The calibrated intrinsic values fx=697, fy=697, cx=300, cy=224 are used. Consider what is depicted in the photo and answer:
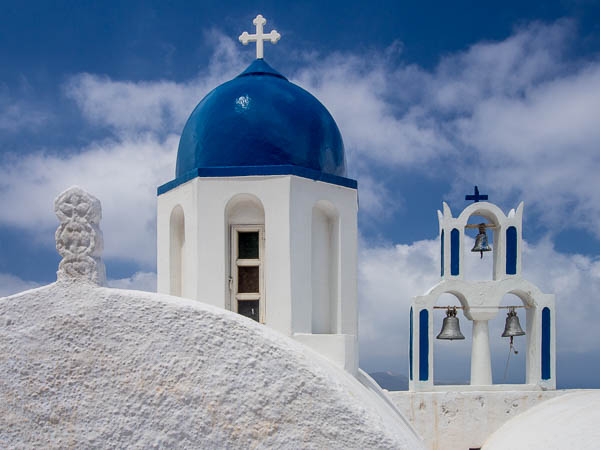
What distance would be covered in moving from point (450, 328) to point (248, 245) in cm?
437

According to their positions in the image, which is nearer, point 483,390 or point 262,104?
point 262,104

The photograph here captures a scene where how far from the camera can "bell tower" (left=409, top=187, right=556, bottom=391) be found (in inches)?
389

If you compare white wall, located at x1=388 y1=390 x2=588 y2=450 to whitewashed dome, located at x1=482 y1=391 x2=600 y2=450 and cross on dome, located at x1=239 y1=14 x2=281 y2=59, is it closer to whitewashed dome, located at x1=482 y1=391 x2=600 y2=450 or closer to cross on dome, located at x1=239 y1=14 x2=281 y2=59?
whitewashed dome, located at x1=482 y1=391 x2=600 y2=450

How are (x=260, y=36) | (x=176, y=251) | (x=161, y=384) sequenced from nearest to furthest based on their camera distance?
(x=161, y=384)
(x=176, y=251)
(x=260, y=36)

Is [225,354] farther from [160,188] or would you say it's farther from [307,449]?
[160,188]

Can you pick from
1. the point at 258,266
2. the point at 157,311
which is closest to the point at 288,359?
the point at 157,311

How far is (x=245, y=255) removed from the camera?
6.91m

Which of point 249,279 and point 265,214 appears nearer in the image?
point 265,214

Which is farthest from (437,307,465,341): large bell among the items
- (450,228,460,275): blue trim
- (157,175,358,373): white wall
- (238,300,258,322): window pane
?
(238,300,258,322): window pane

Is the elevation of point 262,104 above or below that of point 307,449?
above

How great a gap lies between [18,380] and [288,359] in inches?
54.7

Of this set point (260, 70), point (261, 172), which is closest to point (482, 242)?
point (260, 70)

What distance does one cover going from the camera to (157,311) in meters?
3.68

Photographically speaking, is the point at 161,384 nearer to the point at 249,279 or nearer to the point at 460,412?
the point at 249,279
